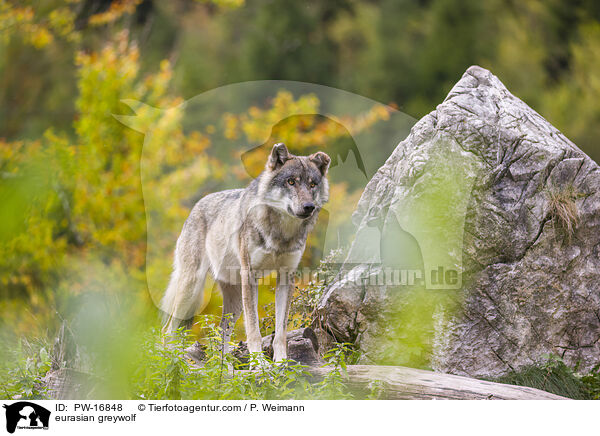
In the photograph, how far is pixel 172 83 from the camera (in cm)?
1494

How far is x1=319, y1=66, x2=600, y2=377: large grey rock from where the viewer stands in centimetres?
493

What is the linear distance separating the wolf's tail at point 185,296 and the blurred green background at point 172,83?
70cm

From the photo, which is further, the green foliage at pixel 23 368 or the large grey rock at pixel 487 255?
the large grey rock at pixel 487 255

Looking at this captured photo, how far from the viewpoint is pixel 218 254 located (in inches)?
228

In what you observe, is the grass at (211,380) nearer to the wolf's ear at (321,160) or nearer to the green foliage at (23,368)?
the green foliage at (23,368)

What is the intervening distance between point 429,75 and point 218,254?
13.1 m

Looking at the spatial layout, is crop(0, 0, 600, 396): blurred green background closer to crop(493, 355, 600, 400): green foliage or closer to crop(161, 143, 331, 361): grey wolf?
crop(161, 143, 331, 361): grey wolf

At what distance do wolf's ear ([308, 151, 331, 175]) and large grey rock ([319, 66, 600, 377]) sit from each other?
668 mm

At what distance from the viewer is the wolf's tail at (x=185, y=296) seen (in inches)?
233

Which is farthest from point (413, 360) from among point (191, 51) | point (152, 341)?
point (191, 51)

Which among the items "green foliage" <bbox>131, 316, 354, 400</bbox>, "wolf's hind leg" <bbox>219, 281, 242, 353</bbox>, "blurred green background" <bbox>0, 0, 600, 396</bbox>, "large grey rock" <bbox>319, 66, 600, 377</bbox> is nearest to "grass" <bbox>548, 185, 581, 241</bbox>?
"large grey rock" <bbox>319, 66, 600, 377</bbox>
